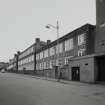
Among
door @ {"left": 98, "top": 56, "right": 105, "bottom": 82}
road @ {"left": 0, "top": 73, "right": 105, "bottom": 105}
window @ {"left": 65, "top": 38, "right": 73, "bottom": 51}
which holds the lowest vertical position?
road @ {"left": 0, "top": 73, "right": 105, "bottom": 105}

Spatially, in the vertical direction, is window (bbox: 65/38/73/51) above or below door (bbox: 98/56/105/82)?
above

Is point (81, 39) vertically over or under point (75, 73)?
over

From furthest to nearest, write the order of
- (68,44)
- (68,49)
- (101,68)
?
(68,44) < (68,49) < (101,68)

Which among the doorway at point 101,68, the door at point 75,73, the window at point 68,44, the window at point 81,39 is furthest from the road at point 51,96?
the window at point 68,44

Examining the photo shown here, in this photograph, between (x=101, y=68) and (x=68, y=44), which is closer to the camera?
(x=101, y=68)

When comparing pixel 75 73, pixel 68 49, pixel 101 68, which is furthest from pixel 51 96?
pixel 68 49

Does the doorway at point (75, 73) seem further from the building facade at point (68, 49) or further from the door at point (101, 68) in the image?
the door at point (101, 68)

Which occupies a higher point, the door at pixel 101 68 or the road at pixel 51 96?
the door at pixel 101 68

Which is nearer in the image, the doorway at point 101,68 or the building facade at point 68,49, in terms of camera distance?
the doorway at point 101,68

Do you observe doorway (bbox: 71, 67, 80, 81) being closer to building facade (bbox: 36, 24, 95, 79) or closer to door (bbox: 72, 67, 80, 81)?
door (bbox: 72, 67, 80, 81)

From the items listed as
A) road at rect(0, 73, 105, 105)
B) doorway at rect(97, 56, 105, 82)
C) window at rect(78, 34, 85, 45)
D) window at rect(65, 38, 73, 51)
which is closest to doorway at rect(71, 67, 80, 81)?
doorway at rect(97, 56, 105, 82)

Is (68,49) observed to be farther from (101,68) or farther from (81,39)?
(101,68)

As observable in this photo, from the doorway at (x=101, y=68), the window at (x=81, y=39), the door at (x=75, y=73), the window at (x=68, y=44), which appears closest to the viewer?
the doorway at (x=101, y=68)

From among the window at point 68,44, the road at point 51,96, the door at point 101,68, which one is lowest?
the road at point 51,96
